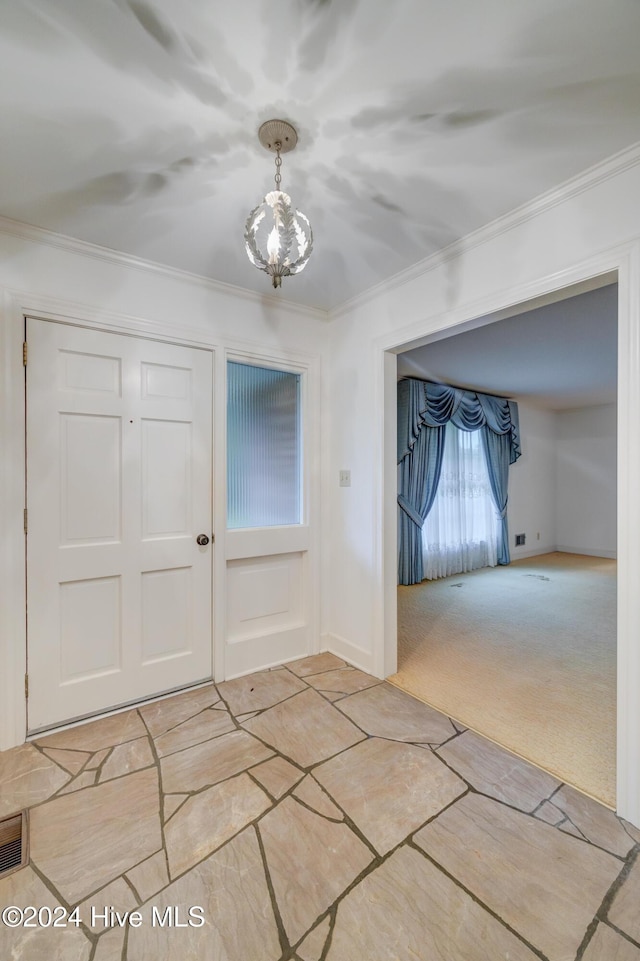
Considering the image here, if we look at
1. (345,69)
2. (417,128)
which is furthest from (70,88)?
(417,128)

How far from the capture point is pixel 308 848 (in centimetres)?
140

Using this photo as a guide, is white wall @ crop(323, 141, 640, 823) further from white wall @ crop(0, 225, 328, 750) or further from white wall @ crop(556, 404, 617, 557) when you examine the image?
white wall @ crop(556, 404, 617, 557)

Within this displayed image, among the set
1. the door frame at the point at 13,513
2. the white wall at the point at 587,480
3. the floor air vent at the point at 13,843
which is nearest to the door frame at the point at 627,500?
the floor air vent at the point at 13,843

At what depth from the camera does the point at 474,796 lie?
1.63 metres

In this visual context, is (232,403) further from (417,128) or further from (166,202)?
(417,128)

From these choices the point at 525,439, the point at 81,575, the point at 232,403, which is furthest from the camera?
the point at 525,439

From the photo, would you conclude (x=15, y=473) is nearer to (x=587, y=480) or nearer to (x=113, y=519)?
(x=113, y=519)

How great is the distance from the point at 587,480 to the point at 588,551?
1.18 meters

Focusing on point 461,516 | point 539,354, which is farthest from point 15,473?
point 461,516

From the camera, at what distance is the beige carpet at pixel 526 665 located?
196 centimetres

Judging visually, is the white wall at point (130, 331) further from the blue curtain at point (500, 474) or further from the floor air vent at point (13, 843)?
the blue curtain at point (500, 474)

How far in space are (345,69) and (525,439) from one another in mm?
6458

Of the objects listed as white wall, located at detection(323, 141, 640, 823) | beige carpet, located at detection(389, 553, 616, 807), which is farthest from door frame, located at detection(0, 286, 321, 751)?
beige carpet, located at detection(389, 553, 616, 807)

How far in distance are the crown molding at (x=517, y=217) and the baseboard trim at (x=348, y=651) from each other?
2.29 m
